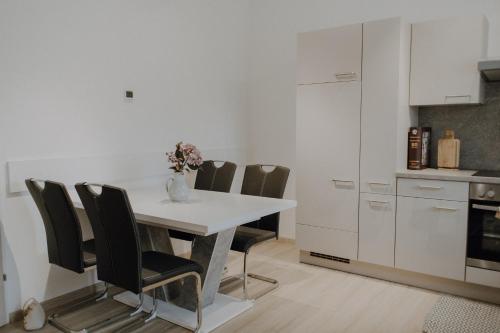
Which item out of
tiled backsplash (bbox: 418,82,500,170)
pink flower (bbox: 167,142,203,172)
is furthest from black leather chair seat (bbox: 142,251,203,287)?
tiled backsplash (bbox: 418,82,500,170)

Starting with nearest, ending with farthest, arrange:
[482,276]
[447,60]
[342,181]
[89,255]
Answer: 1. [89,255]
2. [482,276]
3. [447,60]
4. [342,181]

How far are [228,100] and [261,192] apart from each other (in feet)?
4.81

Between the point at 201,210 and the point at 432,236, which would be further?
the point at 432,236

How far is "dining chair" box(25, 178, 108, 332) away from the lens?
2379 millimetres

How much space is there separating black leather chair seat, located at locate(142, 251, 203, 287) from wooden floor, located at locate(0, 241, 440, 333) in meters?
0.46

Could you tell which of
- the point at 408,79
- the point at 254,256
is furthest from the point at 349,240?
the point at 408,79

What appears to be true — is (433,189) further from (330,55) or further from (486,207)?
(330,55)

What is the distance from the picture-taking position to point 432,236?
123 inches

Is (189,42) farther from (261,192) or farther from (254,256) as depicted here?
(254,256)

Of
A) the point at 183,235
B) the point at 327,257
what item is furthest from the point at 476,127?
the point at 183,235

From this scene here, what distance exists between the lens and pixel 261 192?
3266 millimetres

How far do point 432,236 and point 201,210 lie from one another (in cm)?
177

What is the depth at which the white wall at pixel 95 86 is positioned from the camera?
2625mm

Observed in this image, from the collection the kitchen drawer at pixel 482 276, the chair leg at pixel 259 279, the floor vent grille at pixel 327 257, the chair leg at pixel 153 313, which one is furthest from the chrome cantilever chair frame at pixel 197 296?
the kitchen drawer at pixel 482 276
